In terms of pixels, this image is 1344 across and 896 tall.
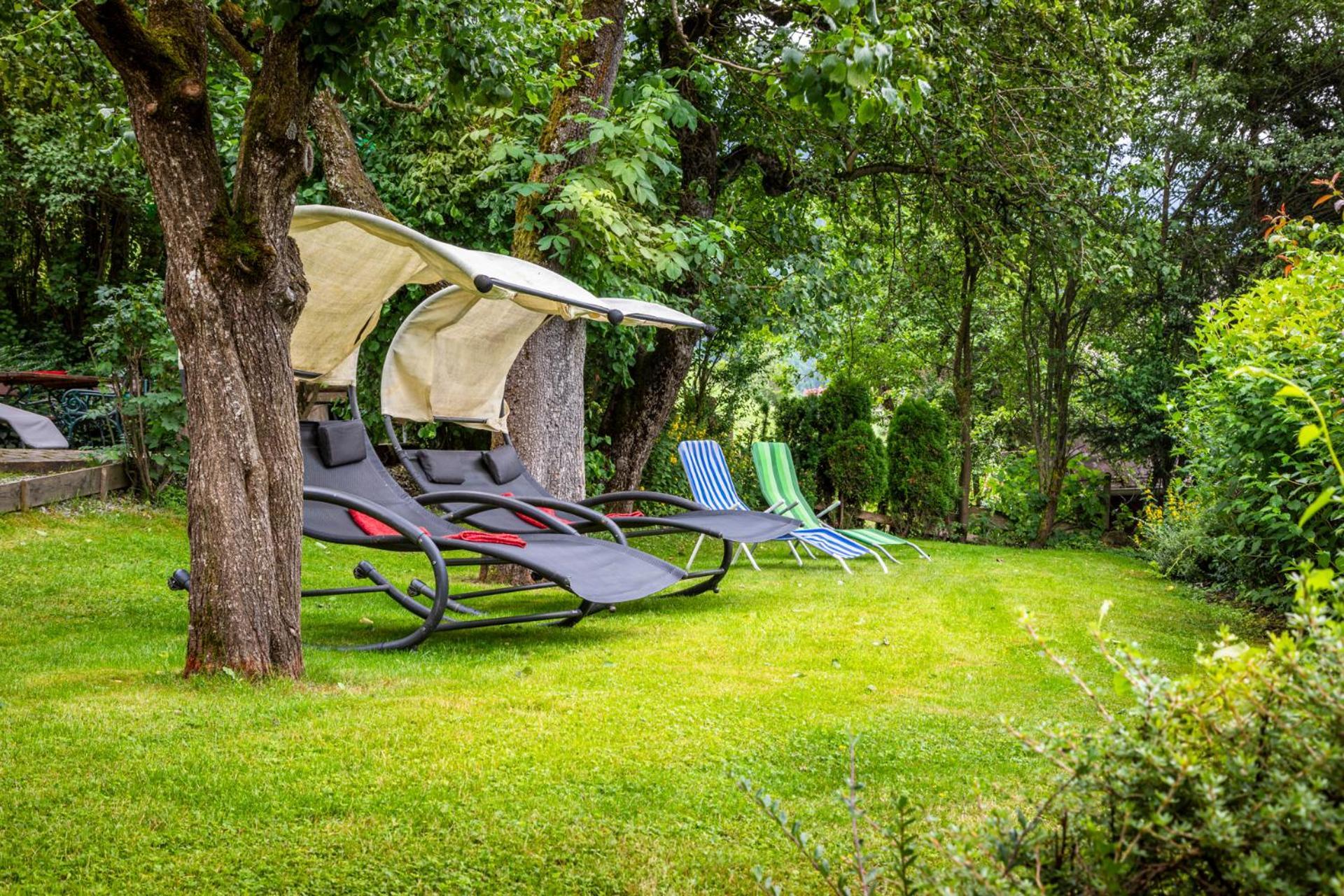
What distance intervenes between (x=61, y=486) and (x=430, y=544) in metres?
5.40

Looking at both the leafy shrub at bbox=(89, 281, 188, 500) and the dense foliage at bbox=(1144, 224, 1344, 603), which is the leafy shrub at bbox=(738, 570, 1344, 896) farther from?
the leafy shrub at bbox=(89, 281, 188, 500)

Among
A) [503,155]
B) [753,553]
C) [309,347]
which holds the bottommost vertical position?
[753,553]

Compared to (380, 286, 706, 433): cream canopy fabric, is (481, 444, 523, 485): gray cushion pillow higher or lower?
lower

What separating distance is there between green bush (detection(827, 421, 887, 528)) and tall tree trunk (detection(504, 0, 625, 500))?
4727 mm

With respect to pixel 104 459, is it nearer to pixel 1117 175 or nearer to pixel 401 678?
pixel 401 678

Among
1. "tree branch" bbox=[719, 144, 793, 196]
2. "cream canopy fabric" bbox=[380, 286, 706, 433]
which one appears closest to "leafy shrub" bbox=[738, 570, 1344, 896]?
"cream canopy fabric" bbox=[380, 286, 706, 433]

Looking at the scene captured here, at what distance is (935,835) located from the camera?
5.23ft

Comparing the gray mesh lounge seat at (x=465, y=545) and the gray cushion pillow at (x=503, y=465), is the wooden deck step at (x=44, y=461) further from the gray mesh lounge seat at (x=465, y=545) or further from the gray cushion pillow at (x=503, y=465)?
the gray mesh lounge seat at (x=465, y=545)

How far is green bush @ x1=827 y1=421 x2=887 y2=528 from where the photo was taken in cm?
1265

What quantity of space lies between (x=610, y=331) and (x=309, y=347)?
3.55 metres

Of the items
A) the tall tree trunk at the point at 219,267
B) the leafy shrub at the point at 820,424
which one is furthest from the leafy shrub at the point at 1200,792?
the leafy shrub at the point at 820,424

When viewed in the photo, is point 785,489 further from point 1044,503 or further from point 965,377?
point 1044,503

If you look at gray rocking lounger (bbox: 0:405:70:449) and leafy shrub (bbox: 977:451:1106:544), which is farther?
leafy shrub (bbox: 977:451:1106:544)

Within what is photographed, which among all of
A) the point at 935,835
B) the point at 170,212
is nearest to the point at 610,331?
the point at 170,212
